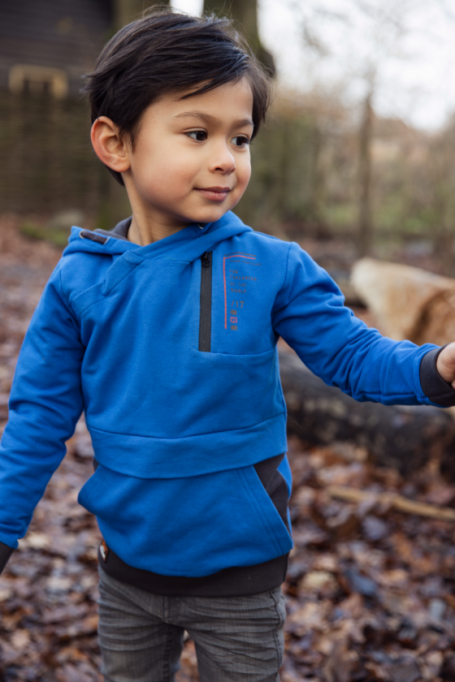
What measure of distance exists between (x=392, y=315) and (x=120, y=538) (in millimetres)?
4129

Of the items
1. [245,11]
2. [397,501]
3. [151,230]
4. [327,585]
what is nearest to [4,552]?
[151,230]

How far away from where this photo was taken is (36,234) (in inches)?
475

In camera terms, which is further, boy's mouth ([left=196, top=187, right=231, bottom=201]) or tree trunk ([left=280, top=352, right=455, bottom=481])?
tree trunk ([left=280, top=352, right=455, bottom=481])

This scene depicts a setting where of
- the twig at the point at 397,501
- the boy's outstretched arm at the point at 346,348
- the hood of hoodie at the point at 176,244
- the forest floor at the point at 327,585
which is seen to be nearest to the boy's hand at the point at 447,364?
the boy's outstretched arm at the point at 346,348

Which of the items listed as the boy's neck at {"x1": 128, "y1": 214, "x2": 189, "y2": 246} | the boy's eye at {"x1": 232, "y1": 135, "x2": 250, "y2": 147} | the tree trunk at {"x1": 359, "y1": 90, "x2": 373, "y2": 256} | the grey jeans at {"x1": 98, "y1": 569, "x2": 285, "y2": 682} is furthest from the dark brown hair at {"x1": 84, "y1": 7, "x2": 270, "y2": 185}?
the tree trunk at {"x1": 359, "y1": 90, "x2": 373, "y2": 256}

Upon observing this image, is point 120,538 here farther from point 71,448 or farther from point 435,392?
point 71,448

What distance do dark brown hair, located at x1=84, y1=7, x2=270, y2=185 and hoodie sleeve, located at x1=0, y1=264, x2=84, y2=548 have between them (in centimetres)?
46

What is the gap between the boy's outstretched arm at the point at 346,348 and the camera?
1.28 meters

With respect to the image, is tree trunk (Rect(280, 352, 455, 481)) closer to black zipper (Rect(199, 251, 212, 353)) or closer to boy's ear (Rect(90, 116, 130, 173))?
black zipper (Rect(199, 251, 212, 353))

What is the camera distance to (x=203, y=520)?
1371 millimetres

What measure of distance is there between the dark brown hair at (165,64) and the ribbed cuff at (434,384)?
772 mm

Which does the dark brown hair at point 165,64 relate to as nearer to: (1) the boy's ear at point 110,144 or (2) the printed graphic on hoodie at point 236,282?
(1) the boy's ear at point 110,144

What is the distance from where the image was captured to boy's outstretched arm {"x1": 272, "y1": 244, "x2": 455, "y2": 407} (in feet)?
4.20

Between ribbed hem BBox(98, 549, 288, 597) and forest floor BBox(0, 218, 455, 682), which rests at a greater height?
ribbed hem BBox(98, 549, 288, 597)
